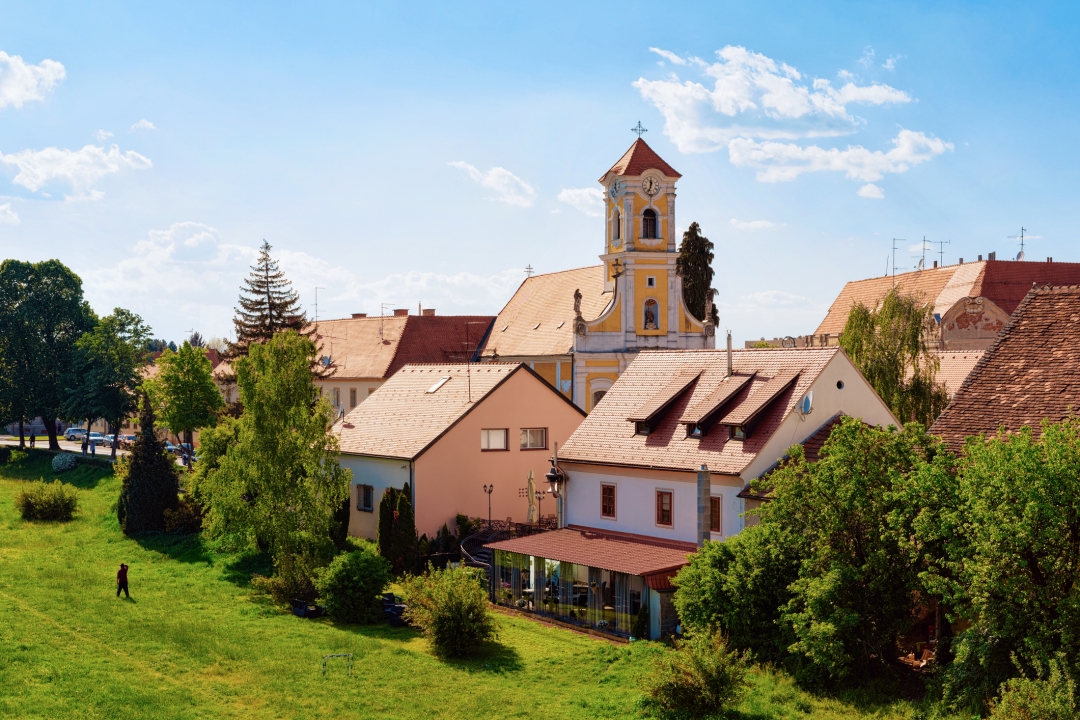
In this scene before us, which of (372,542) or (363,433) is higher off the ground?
(363,433)

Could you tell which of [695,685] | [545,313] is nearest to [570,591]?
[695,685]

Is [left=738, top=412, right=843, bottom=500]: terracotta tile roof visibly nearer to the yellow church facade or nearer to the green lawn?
the green lawn

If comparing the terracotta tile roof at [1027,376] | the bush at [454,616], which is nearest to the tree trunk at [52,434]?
the bush at [454,616]

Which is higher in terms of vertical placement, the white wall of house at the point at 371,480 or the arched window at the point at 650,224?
the arched window at the point at 650,224

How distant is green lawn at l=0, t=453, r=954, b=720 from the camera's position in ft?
71.7

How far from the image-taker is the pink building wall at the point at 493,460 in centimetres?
3788

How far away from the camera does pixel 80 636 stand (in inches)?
1097

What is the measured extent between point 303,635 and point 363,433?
1460cm

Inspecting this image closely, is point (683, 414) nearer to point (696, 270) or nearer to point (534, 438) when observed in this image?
point (534, 438)

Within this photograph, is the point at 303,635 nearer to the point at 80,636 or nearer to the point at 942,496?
the point at 80,636

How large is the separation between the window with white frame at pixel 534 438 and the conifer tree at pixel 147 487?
16648mm

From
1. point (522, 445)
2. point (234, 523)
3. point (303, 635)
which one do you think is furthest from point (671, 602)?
point (234, 523)

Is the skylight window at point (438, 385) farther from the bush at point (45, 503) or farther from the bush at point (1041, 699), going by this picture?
the bush at point (1041, 699)

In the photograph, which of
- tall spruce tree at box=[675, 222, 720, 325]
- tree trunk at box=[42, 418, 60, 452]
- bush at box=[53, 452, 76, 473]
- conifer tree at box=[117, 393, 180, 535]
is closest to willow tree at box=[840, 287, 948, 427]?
conifer tree at box=[117, 393, 180, 535]
